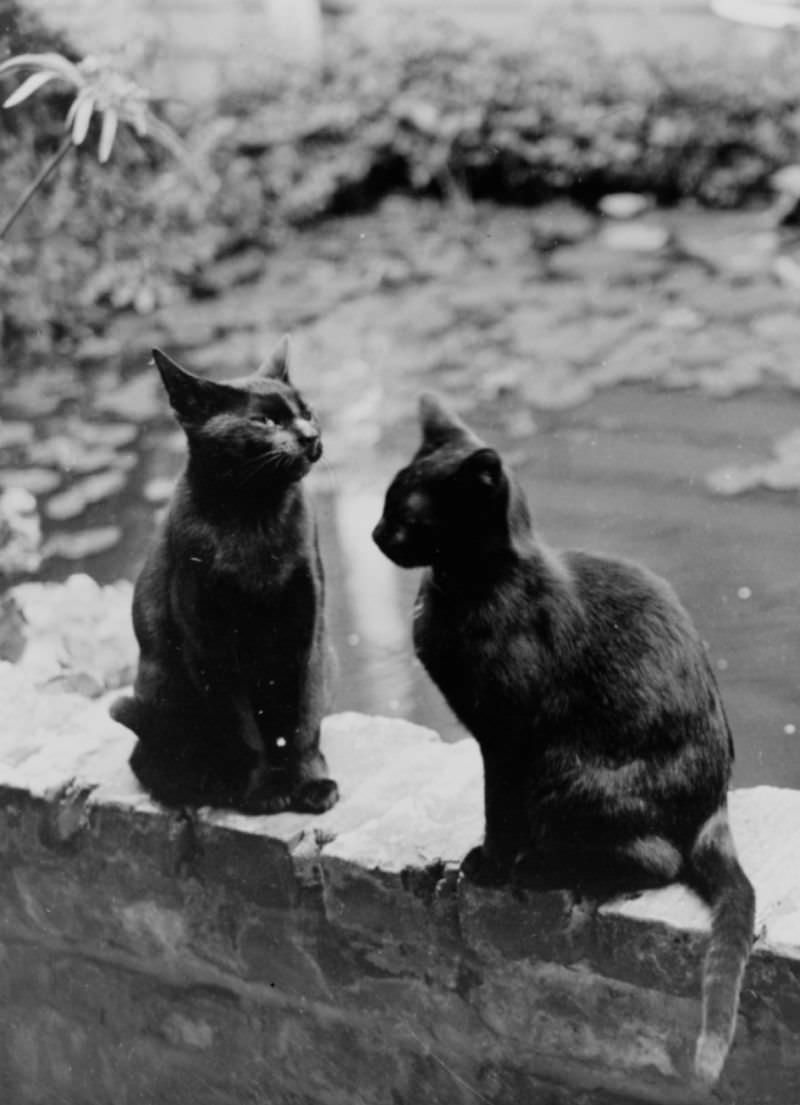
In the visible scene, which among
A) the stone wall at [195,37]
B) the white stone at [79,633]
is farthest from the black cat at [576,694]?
the stone wall at [195,37]

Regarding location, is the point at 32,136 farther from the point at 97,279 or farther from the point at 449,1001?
the point at 449,1001

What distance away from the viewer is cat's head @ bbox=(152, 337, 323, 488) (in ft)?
5.87

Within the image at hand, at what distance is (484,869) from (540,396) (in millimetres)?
1808

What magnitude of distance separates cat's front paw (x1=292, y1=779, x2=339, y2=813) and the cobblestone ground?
619 millimetres

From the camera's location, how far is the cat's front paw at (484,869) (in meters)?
1.77

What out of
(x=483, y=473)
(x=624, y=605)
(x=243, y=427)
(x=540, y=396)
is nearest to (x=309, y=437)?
(x=243, y=427)

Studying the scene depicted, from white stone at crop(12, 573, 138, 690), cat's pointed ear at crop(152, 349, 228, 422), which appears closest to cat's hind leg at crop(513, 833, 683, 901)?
cat's pointed ear at crop(152, 349, 228, 422)

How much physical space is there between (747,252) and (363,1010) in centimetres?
291

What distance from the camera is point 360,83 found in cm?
496

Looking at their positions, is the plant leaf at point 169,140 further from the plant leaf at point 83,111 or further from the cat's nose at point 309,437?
the cat's nose at point 309,437

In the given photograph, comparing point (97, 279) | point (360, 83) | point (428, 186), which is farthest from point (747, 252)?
point (97, 279)

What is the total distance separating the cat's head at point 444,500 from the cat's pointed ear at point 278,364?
274mm

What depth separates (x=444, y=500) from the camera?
1.61m

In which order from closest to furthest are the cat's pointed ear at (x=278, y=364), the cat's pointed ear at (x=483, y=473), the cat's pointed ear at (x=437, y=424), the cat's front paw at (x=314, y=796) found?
the cat's pointed ear at (x=483, y=473) < the cat's pointed ear at (x=437, y=424) < the cat's pointed ear at (x=278, y=364) < the cat's front paw at (x=314, y=796)
